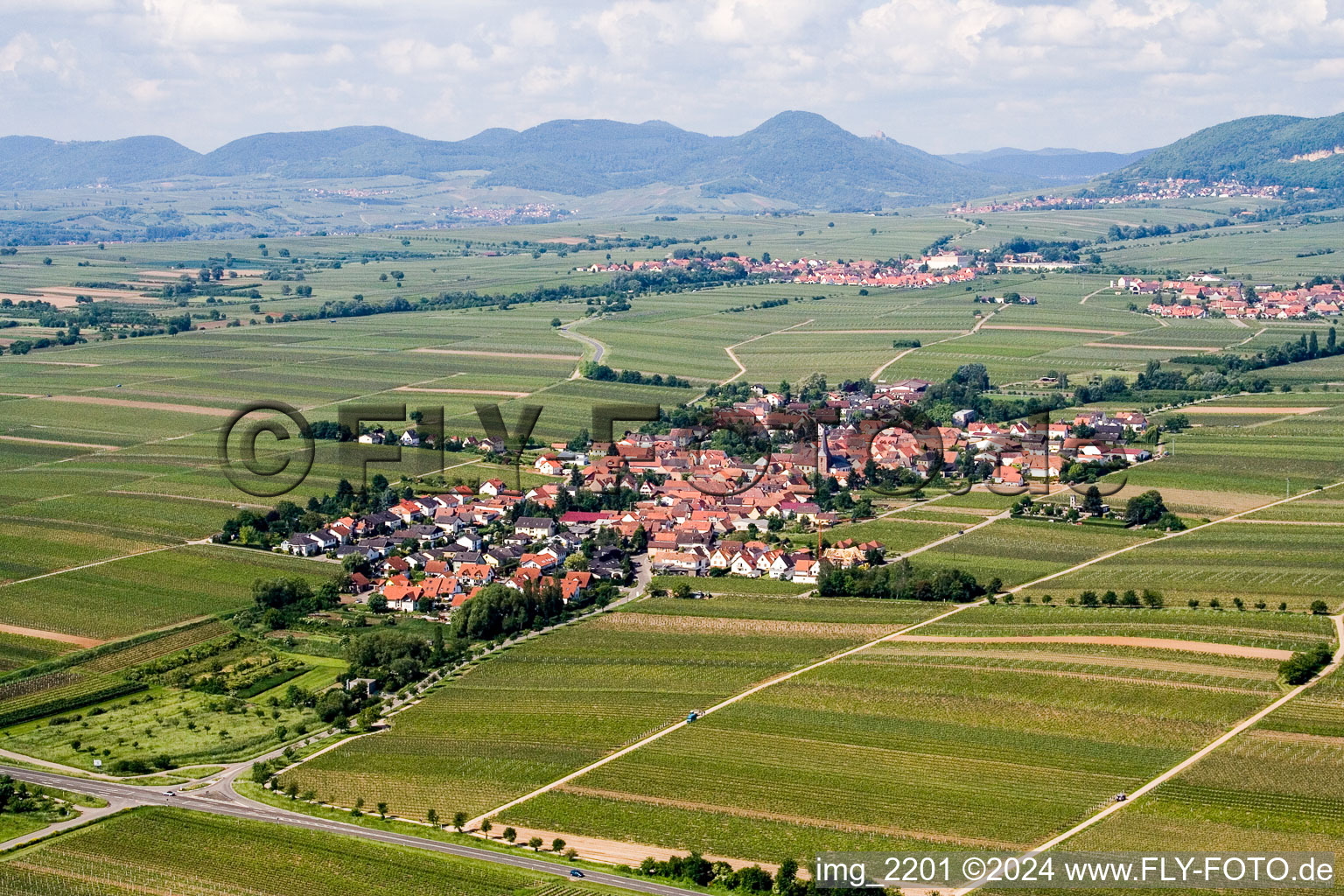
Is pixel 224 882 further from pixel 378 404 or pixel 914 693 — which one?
pixel 378 404

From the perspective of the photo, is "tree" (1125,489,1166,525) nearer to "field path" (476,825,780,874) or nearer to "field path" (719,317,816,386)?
"field path" (476,825,780,874)

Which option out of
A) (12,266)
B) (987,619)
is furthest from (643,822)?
(12,266)

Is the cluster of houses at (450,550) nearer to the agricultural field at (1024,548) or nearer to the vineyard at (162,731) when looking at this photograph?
the vineyard at (162,731)

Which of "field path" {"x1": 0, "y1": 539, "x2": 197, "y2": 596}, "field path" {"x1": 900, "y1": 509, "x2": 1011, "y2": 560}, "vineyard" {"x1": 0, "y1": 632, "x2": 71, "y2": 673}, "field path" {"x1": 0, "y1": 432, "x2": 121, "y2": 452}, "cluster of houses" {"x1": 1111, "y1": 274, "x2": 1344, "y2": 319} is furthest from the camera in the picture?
"cluster of houses" {"x1": 1111, "y1": 274, "x2": 1344, "y2": 319}

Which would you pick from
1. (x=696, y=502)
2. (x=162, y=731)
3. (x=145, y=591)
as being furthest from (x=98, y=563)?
(x=696, y=502)

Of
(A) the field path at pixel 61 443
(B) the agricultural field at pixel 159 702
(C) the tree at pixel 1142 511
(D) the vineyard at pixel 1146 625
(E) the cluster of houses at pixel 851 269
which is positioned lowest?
(B) the agricultural field at pixel 159 702

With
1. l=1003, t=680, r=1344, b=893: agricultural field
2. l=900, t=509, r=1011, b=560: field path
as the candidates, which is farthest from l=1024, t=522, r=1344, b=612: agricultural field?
l=1003, t=680, r=1344, b=893: agricultural field

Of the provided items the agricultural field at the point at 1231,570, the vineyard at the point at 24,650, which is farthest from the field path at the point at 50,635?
the agricultural field at the point at 1231,570
